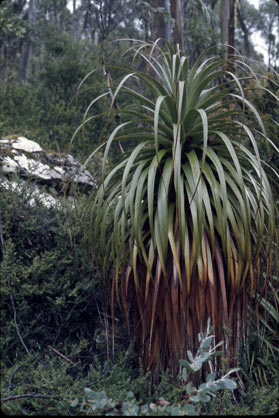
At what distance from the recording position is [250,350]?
2732 mm

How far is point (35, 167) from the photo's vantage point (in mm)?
3338

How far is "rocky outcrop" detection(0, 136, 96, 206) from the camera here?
3281 millimetres

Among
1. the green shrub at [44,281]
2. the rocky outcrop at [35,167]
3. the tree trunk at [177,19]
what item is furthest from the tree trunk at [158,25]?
the green shrub at [44,281]

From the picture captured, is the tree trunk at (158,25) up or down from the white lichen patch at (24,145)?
up

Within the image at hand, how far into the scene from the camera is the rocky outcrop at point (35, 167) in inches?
129

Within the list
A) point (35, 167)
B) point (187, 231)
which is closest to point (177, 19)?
point (35, 167)

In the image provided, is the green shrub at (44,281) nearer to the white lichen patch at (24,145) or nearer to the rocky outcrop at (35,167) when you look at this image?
the rocky outcrop at (35,167)

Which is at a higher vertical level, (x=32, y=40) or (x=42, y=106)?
(x=32, y=40)

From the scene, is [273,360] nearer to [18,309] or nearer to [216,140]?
[216,140]

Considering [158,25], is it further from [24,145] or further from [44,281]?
[44,281]

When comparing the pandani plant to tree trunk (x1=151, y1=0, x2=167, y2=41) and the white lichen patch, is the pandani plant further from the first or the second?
tree trunk (x1=151, y1=0, x2=167, y2=41)

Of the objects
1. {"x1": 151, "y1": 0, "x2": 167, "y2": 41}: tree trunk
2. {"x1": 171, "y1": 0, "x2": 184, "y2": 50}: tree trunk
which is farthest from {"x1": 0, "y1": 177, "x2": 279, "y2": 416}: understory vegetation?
{"x1": 151, "y1": 0, "x2": 167, "y2": 41}: tree trunk

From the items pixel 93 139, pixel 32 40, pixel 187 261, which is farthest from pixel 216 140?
pixel 32 40

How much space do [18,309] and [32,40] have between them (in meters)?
11.9
